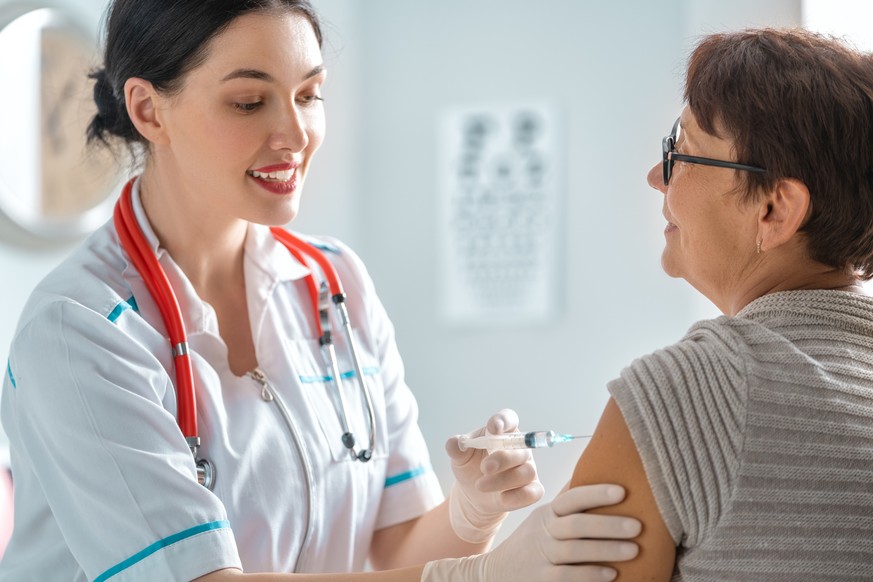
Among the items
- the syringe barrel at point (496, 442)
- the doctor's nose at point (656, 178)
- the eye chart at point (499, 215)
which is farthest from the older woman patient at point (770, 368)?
the eye chart at point (499, 215)

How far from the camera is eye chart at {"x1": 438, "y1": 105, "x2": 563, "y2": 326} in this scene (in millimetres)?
3604

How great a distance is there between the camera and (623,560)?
1.04m

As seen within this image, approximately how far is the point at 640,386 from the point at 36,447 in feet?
2.64

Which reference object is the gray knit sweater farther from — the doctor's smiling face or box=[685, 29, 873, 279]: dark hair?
the doctor's smiling face

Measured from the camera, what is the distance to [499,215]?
3.65m

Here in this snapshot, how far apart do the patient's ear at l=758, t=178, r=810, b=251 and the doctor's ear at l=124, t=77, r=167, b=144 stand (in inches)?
36.0

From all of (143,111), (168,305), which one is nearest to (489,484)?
(168,305)

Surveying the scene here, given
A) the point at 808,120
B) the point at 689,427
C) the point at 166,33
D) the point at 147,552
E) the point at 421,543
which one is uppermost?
the point at 166,33

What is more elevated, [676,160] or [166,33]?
[166,33]

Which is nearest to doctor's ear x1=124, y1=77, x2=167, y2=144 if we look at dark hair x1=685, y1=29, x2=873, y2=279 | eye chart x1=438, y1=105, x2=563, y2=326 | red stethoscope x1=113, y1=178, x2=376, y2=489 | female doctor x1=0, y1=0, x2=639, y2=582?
female doctor x1=0, y1=0, x2=639, y2=582

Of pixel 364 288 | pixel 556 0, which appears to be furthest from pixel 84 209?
pixel 556 0

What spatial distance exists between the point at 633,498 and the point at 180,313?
0.73m

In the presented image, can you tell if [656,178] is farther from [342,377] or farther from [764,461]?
[342,377]

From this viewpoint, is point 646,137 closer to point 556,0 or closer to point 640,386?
point 556,0
